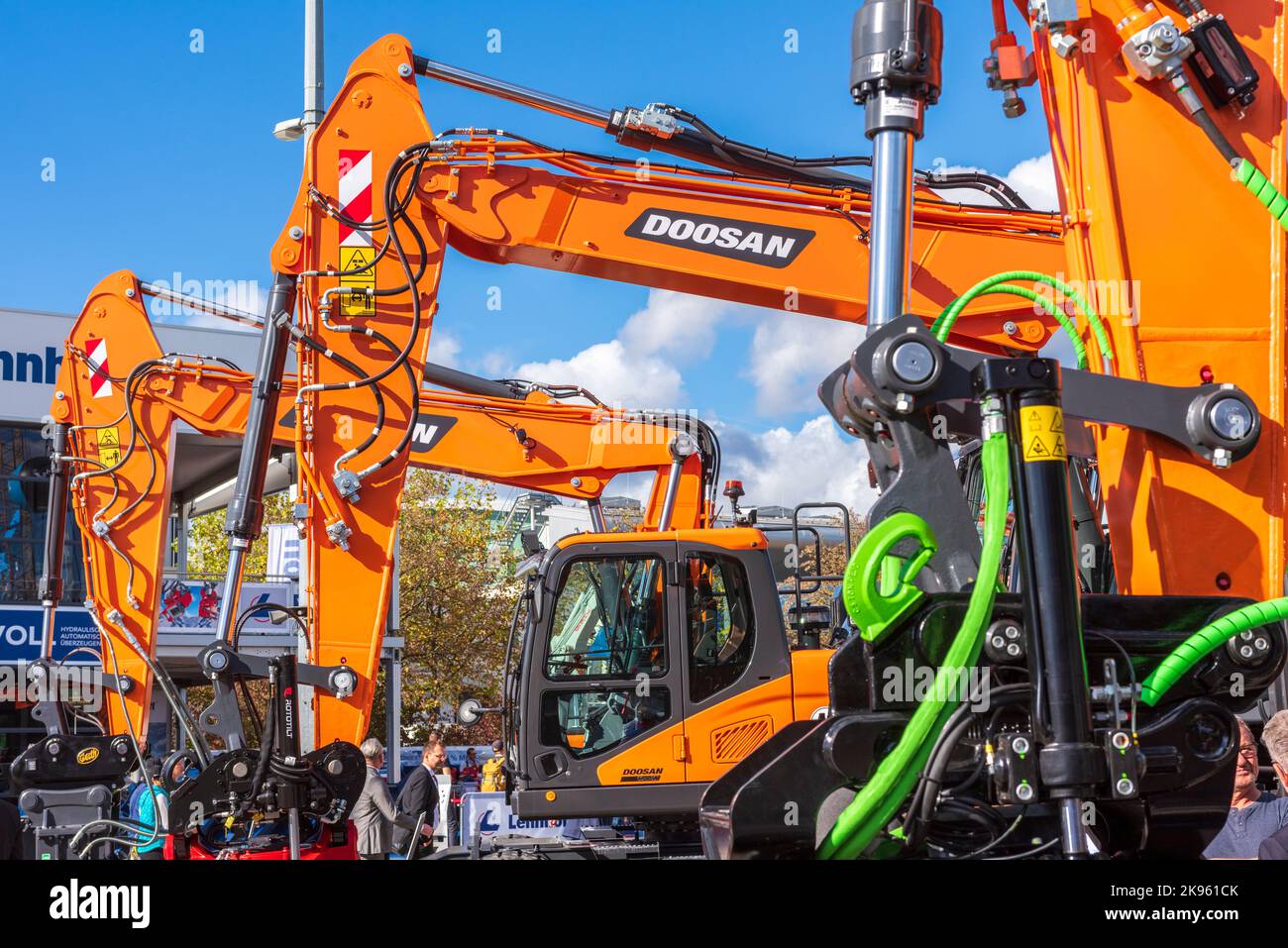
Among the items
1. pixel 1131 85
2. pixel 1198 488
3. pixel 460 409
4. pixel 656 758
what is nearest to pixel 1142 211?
pixel 1131 85

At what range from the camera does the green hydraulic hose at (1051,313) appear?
3.15 metres

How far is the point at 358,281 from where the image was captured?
7.49 m

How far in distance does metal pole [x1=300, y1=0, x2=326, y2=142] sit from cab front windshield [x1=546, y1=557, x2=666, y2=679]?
22.0ft

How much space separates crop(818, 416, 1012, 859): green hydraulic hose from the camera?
263 centimetres

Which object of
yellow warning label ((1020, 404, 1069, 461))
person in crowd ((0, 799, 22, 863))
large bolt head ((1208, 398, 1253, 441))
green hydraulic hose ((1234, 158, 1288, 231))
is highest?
green hydraulic hose ((1234, 158, 1288, 231))

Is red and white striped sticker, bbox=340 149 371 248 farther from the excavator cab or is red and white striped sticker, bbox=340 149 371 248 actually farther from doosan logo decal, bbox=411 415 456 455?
doosan logo decal, bbox=411 415 456 455

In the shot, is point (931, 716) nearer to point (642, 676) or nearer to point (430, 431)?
point (642, 676)

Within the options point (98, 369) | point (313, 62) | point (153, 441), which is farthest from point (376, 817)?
point (313, 62)

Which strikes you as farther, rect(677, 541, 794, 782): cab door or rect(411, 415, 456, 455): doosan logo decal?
rect(411, 415, 456, 455): doosan logo decal

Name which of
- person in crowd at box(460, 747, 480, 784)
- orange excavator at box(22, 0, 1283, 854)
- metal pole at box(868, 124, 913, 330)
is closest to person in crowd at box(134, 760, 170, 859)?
orange excavator at box(22, 0, 1283, 854)

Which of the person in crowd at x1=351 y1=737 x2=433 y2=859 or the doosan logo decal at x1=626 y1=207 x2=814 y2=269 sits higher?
the doosan logo decal at x1=626 y1=207 x2=814 y2=269

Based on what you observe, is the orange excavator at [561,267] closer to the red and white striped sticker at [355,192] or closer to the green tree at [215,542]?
the red and white striped sticker at [355,192]
